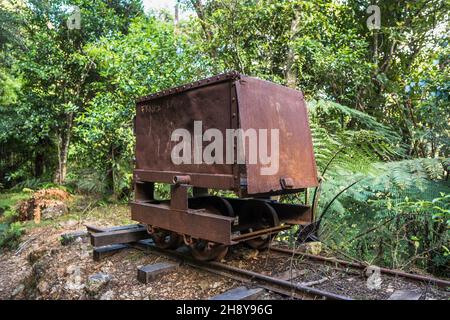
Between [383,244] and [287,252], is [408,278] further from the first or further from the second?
[287,252]

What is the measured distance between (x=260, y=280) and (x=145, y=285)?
1269 millimetres

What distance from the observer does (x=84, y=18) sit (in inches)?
477

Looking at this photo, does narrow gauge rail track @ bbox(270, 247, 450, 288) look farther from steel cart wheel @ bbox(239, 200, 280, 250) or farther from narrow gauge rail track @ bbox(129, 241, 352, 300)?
narrow gauge rail track @ bbox(129, 241, 352, 300)

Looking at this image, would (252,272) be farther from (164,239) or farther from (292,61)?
(292,61)

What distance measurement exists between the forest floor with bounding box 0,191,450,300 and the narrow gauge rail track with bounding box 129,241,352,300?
0.08 meters

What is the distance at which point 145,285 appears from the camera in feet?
12.7

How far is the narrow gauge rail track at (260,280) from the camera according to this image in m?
3.20

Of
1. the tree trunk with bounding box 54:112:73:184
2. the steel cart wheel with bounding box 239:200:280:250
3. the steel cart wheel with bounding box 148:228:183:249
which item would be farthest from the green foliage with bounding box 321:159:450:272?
the tree trunk with bounding box 54:112:73:184

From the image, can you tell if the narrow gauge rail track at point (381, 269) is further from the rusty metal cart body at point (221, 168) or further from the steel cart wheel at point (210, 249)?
the steel cart wheel at point (210, 249)

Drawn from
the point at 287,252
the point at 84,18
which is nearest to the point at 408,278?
the point at 287,252

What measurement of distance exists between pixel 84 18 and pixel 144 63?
501 cm

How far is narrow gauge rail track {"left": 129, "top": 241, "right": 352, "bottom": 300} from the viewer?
320 centimetres

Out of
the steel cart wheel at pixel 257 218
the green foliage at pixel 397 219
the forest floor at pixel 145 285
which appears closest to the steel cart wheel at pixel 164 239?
the forest floor at pixel 145 285

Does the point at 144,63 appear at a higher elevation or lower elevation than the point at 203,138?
higher
